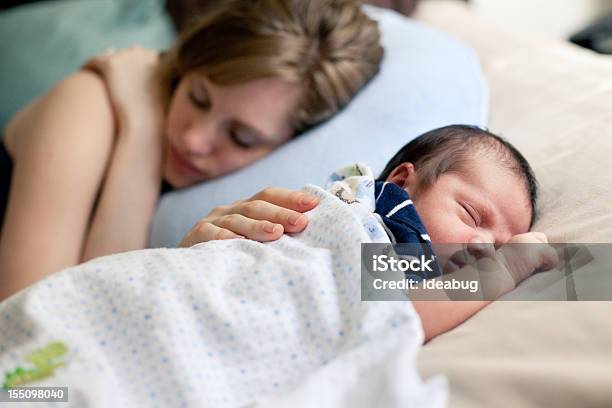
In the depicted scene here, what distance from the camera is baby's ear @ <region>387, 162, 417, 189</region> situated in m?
0.85

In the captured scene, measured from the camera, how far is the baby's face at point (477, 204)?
79 centimetres

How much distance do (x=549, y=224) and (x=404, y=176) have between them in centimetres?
20

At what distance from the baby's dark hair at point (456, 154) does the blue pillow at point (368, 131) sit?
160 millimetres

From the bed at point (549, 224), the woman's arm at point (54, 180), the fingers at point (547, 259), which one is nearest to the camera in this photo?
the bed at point (549, 224)

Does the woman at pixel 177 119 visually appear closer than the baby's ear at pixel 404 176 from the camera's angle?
No

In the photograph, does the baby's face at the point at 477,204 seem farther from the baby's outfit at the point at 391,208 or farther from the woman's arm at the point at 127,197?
the woman's arm at the point at 127,197

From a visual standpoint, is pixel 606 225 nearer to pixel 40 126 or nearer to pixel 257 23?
pixel 257 23

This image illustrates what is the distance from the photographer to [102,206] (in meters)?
1.10

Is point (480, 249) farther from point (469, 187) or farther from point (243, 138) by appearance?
point (243, 138)

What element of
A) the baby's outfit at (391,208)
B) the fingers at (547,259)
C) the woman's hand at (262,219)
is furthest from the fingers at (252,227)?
the fingers at (547,259)

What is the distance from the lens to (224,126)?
116 cm

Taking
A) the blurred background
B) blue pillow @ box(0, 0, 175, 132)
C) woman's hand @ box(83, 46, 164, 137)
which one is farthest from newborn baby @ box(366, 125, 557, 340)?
blue pillow @ box(0, 0, 175, 132)

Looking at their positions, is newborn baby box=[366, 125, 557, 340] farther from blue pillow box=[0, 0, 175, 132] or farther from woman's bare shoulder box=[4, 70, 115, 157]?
blue pillow box=[0, 0, 175, 132]

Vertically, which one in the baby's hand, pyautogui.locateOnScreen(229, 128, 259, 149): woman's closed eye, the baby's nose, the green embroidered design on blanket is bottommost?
pyautogui.locateOnScreen(229, 128, 259, 149): woman's closed eye
